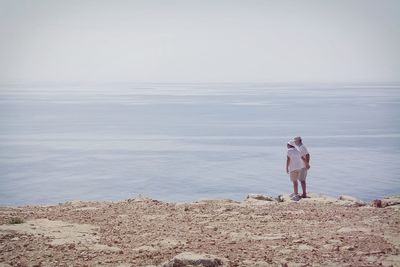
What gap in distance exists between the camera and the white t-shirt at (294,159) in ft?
54.6

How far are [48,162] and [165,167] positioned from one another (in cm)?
1307

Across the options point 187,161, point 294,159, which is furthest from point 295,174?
point 187,161

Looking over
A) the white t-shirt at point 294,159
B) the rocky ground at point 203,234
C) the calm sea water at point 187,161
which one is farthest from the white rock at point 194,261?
the calm sea water at point 187,161

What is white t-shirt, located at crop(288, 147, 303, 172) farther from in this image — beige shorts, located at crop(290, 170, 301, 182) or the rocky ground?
the rocky ground

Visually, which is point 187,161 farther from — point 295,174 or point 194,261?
point 194,261

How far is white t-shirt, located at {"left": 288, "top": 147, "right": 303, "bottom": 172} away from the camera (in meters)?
16.7

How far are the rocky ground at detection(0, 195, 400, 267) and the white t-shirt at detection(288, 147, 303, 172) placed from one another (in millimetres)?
2656

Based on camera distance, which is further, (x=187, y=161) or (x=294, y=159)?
(x=187, y=161)

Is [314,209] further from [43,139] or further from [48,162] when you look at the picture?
[43,139]

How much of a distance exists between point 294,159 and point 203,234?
722 cm

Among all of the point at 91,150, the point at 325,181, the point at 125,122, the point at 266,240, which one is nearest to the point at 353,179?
the point at 325,181

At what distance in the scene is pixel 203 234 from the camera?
10.6m

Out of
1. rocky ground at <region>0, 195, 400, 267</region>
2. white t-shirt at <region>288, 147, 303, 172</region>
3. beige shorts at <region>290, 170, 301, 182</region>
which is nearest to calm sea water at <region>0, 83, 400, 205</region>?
beige shorts at <region>290, 170, 301, 182</region>

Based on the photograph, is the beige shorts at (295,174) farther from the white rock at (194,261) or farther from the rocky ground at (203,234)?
the white rock at (194,261)
